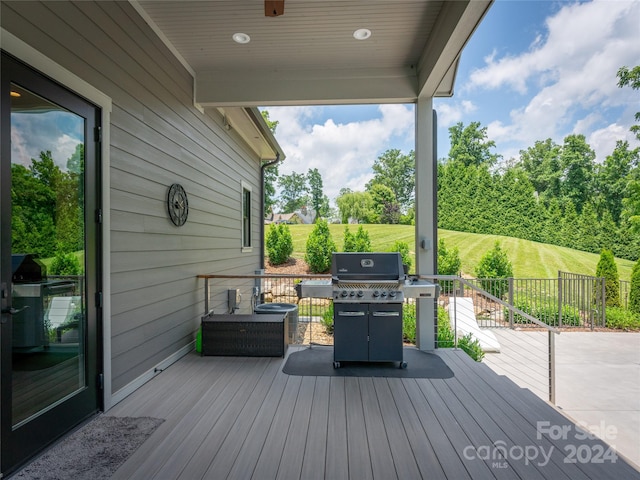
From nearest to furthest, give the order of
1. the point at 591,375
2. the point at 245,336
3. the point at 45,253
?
the point at 45,253 → the point at 245,336 → the point at 591,375

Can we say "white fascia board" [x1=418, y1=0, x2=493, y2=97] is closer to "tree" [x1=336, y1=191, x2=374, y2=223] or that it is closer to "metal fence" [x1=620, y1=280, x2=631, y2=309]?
"metal fence" [x1=620, y1=280, x2=631, y2=309]

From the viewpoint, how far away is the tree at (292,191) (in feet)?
59.3

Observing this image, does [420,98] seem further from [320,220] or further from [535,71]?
[535,71]

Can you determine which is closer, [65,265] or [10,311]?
[10,311]

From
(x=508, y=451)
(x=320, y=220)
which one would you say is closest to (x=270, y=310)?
(x=508, y=451)

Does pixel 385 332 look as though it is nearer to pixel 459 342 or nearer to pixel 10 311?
pixel 459 342

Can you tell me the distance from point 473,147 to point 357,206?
7.09 meters

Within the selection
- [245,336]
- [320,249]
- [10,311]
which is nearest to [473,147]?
[320,249]

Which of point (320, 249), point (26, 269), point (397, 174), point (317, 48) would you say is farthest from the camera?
point (397, 174)

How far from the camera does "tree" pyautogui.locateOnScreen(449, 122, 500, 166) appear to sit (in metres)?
17.5

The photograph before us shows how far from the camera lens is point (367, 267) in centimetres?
345

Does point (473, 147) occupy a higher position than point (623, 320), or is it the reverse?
point (473, 147)

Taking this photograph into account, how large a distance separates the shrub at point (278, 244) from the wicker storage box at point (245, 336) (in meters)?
7.08

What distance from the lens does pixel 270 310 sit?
5.07m
